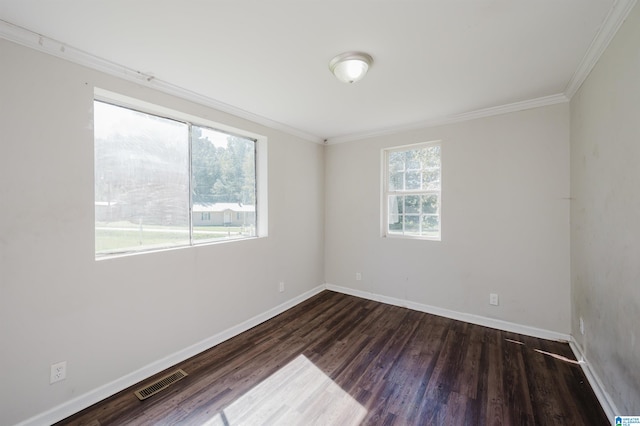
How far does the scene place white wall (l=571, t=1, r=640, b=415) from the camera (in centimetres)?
144

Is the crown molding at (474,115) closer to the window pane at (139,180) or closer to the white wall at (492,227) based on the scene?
the white wall at (492,227)

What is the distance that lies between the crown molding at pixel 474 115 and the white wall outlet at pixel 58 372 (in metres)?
3.89

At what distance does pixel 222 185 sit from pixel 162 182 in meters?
0.63

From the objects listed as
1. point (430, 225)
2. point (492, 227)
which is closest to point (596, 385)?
point (492, 227)

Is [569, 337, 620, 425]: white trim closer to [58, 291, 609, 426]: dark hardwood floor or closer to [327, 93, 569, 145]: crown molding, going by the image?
[58, 291, 609, 426]: dark hardwood floor

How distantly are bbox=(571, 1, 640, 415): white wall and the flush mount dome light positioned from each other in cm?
148

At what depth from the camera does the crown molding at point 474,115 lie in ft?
8.58

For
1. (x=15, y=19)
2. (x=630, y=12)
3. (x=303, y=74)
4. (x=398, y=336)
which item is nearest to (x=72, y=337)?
(x=15, y=19)

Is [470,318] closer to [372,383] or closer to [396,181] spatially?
[372,383]

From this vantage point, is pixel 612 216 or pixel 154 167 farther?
pixel 154 167

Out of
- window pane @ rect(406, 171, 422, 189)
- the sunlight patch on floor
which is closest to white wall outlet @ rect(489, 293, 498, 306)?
window pane @ rect(406, 171, 422, 189)

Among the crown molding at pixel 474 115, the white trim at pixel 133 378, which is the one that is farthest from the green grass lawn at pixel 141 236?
the crown molding at pixel 474 115

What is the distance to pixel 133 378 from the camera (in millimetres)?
2059

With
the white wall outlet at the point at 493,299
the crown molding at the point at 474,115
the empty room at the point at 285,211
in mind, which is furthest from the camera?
the white wall outlet at the point at 493,299
